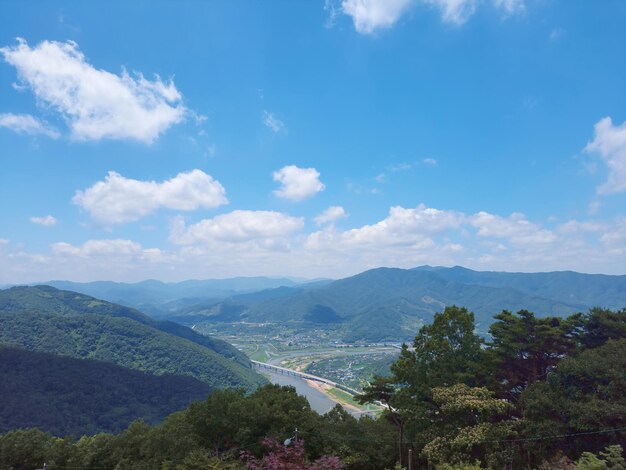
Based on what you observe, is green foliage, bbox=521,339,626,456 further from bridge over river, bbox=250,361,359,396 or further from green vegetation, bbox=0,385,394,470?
bridge over river, bbox=250,361,359,396

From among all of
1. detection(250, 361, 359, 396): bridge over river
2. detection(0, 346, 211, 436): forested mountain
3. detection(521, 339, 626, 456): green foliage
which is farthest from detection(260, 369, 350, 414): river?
detection(521, 339, 626, 456): green foliage

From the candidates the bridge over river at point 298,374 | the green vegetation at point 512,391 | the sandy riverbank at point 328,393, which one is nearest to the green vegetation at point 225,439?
the green vegetation at point 512,391

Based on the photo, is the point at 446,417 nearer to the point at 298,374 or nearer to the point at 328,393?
the point at 328,393

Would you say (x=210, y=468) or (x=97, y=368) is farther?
(x=97, y=368)

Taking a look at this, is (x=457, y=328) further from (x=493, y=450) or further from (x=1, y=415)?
(x=1, y=415)

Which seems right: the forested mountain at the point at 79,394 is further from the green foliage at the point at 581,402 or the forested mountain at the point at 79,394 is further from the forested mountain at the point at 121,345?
the green foliage at the point at 581,402

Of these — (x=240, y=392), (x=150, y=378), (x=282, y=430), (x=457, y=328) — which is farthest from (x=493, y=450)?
(x=150, y=378)

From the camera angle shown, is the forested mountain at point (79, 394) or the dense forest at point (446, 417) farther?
the forested mountain at point (79, 394)
